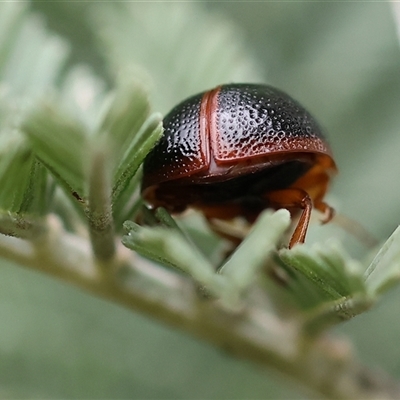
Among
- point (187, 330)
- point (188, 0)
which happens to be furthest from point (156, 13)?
point (187, 330)

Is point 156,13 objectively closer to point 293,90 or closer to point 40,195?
point 293,90

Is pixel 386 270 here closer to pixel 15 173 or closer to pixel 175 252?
pixel 175 252

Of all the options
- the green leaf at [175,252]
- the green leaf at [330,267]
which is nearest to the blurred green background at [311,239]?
the green leaf at [330,267]

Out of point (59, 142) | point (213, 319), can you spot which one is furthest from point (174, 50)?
point (59, 142)

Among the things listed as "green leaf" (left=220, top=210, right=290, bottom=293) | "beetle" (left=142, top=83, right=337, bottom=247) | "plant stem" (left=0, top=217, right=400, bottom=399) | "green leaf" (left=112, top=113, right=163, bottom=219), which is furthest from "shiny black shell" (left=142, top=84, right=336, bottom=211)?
"green leaf" (left=220, top=210, right=290, bottom=293)

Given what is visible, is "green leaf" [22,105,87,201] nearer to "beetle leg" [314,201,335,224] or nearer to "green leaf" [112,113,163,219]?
"green leaf" [112,113,163,219]

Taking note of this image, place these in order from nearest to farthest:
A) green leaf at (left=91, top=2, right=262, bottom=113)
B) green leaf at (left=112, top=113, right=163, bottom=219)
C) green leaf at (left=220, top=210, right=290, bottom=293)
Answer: green leaf at (left=220, top=210, right=290, bottom=293)
green leaf at (left=112, top=113, right=163, bottom=219)
green leaf at (left=91, top=2, right=262, bottom=113)

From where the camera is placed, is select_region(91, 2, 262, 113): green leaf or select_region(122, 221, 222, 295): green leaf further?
select_region(91, 2, 262, 113): green leaf
